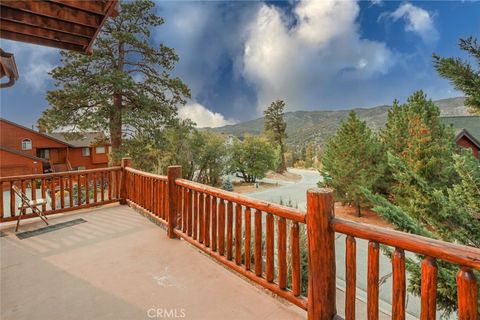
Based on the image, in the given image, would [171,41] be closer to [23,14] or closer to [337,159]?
[337,159]

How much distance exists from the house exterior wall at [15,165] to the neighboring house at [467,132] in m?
27.0

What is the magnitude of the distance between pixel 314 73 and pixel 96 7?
8304mm

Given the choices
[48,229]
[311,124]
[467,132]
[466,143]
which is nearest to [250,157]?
[467,132]

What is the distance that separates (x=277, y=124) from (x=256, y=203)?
1049 inches

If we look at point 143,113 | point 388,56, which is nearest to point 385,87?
point 388,56

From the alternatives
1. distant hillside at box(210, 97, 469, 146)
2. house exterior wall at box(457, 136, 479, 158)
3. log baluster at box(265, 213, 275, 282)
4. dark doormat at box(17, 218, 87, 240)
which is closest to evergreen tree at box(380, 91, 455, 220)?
log baluster at box(265, 213, 275, 282)

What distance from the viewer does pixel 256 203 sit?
225cm

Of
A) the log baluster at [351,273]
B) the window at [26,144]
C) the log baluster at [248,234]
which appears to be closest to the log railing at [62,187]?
the log baluster at [248,234]

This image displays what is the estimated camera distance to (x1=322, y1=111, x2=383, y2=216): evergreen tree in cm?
977

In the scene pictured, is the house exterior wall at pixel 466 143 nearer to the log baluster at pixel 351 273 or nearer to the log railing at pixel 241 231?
the log railing at pixel 241 231

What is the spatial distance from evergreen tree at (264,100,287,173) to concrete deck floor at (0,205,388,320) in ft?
80.7

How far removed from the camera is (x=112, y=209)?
5.11m

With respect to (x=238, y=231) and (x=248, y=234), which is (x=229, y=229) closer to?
(x=238, y=231)

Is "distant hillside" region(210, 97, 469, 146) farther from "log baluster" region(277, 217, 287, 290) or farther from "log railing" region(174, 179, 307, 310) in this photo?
"log baluster" region(277, 217, 287, 290)
